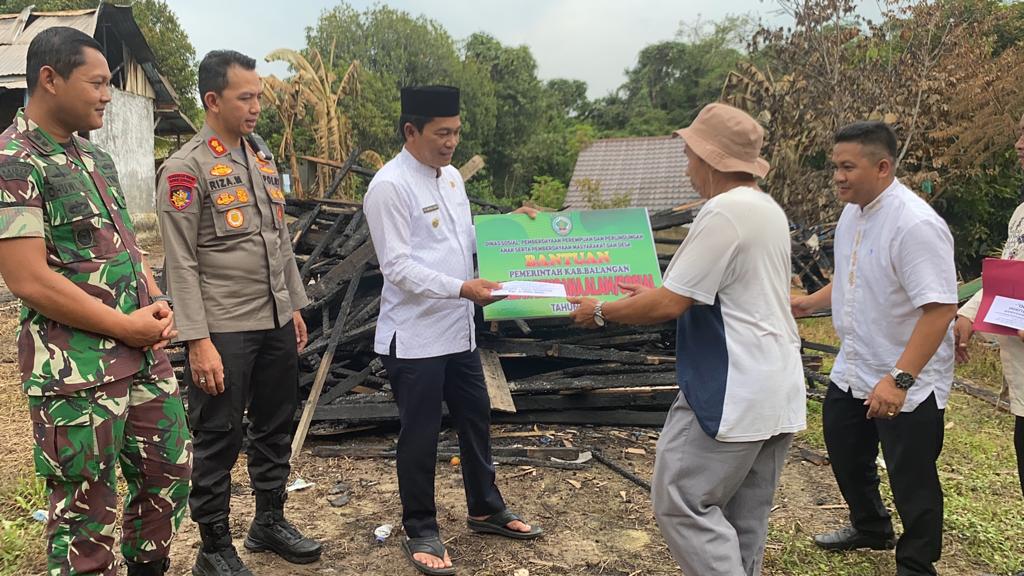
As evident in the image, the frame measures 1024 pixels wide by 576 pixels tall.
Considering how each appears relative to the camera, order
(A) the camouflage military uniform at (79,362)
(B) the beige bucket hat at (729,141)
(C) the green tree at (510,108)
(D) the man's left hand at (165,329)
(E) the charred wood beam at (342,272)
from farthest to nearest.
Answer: (C) the green tree at (510,108) < (E) the charred wood beam at (342,272) < (D) the man's left hand at (165,329) < (B) the beige bucket hat at (729,141) < (A) the camouflage military uniform at (79,362)

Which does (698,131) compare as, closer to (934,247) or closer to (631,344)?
(934,247)

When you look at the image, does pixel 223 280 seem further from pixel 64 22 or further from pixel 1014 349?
pixel 64 22

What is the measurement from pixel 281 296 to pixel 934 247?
2788 millimetres

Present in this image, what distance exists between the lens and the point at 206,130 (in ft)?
10.2

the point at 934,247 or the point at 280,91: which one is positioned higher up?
the point at 280,91

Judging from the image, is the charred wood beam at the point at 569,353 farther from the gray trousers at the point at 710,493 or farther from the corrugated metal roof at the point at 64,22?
the corrugated metal roof at the point at 64,22

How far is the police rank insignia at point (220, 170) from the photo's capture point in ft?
9.81

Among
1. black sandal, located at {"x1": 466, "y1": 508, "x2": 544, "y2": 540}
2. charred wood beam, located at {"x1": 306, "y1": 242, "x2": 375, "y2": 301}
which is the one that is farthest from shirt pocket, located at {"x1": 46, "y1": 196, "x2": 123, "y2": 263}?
charred wood beam, located at {"x1": 306, "y1": 242, "x2": 375, "y2": 301}

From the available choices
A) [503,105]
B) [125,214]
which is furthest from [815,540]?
[503,105]

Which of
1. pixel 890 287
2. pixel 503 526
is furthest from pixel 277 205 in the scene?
pixel 890 287

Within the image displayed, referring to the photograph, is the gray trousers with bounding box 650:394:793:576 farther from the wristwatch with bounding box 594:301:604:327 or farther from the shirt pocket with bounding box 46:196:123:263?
the shirt pocket with bounding box 46:196:123:263

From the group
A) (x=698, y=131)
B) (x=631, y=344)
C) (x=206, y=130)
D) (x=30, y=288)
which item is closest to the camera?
(x=30, y=288)

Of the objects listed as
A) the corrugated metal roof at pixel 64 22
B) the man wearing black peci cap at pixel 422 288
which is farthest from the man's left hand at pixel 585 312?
the corrugated metal roof at pixel 64 22

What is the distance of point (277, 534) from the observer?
11.1 ft
